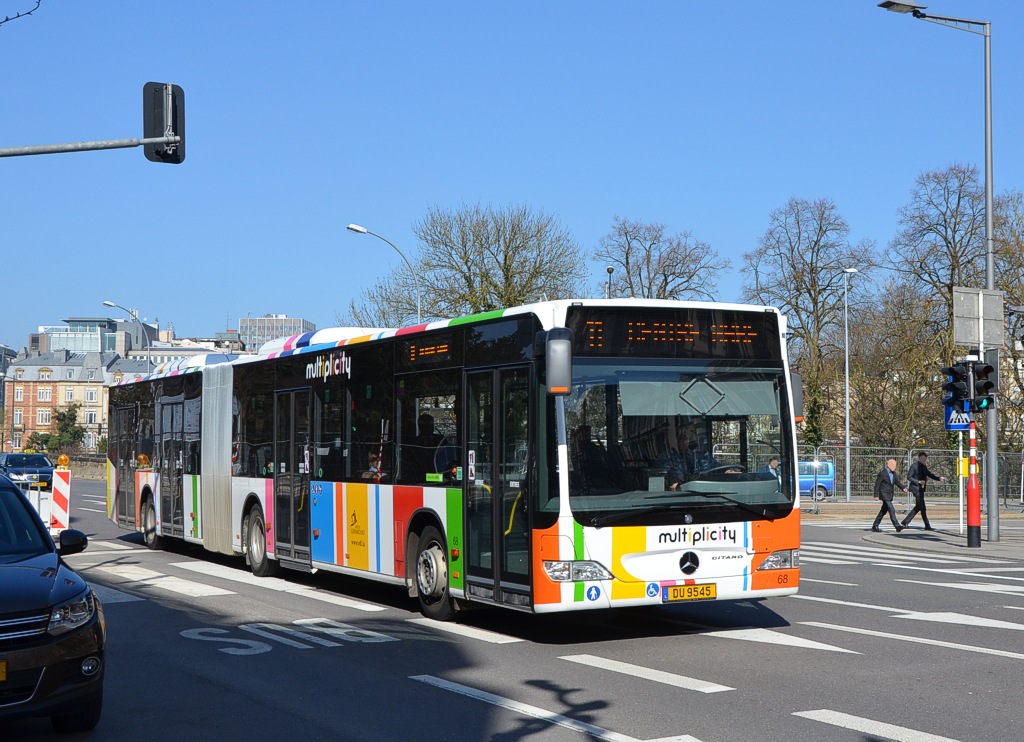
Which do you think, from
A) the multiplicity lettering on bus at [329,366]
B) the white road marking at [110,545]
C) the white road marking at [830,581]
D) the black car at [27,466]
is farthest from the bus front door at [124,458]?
the black car at [27,466]

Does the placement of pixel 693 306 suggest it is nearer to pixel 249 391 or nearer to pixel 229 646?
pixel 229 646

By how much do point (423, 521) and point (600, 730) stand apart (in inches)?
227

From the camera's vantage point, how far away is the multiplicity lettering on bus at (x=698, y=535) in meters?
11.0

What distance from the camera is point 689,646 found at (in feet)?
36.2

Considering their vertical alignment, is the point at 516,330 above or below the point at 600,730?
above

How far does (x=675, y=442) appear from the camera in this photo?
11.1 m

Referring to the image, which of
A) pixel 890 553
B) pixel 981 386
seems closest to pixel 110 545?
pixel 890 553

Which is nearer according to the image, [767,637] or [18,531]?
[18,531]

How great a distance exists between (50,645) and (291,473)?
31.4 feet

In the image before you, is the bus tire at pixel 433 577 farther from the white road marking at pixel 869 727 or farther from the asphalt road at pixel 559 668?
the white road marking at pixel 869 727

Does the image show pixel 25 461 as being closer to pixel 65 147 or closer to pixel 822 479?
pixel 822 479

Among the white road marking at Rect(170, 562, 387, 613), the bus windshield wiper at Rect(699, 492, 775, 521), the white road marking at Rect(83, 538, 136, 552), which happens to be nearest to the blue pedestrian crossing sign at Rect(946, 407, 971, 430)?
the white road marking at Rect(170, 562, 387, 613)

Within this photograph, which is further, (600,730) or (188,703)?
(188,703)

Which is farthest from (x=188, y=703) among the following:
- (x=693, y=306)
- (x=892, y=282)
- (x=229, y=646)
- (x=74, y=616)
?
(x=892, y=282)
